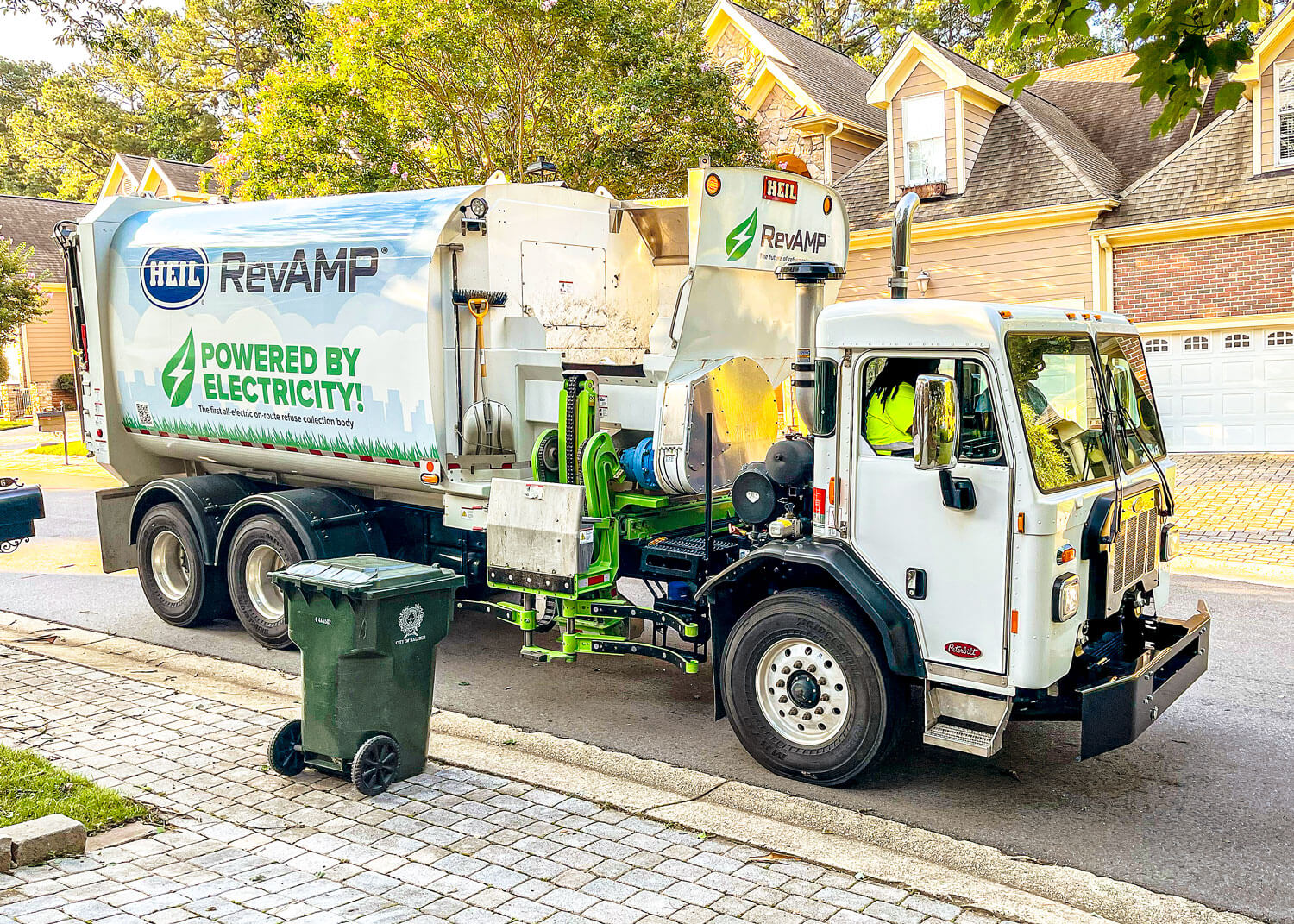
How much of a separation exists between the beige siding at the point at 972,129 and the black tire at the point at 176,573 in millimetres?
14805

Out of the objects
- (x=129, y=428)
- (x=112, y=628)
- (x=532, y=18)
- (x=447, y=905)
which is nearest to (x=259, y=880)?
(x=447, y=905)

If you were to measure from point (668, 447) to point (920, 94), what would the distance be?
50.2 ft

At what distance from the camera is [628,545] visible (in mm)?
7281

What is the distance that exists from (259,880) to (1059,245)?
55.5 ft

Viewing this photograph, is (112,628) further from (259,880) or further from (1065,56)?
(1065,56)

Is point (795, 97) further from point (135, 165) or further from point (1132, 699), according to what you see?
point (135, 165)

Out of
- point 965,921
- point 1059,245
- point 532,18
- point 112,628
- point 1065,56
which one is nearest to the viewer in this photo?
point 965,921

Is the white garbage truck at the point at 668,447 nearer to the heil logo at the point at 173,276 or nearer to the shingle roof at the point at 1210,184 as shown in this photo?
the heil logo at the point at 173,276

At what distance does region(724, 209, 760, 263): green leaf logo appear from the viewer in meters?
7.12

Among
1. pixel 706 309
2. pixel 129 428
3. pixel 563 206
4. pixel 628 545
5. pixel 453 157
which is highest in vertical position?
pixel 453 157

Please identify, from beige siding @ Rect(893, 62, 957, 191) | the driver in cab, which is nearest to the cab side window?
the driver in cab

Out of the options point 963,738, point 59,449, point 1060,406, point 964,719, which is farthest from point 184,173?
point 963,738

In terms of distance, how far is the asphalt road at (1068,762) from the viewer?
196 inches

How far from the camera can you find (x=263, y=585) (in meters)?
8.70
